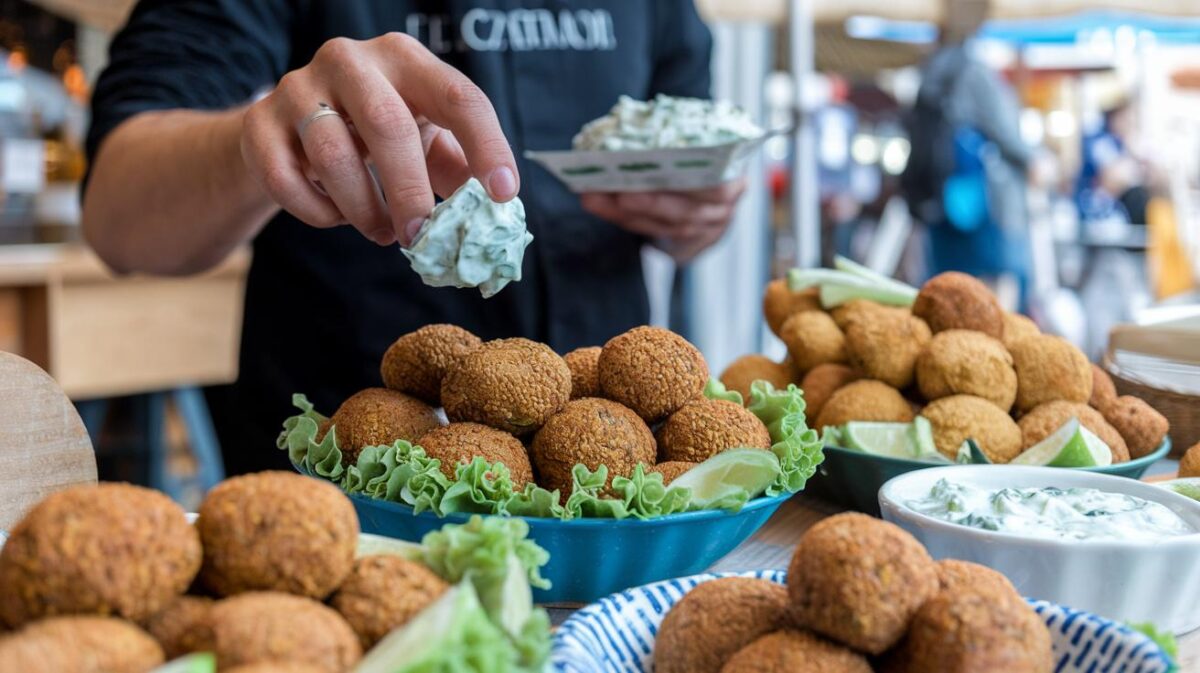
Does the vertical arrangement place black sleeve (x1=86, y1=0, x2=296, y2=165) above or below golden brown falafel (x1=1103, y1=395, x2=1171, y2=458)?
above

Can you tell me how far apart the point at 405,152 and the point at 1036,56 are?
11877 mm

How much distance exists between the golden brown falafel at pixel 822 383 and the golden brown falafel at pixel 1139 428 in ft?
1.15

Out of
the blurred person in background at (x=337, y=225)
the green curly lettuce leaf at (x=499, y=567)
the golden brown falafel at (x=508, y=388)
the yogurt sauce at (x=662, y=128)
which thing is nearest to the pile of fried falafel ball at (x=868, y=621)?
the green curly lettuce leaf at (x=499, y=567)

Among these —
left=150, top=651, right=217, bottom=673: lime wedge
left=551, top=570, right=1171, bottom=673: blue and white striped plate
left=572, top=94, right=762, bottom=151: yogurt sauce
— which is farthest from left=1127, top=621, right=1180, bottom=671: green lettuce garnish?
left=572, top=94, right=762, bottom=151: yogurt sauce

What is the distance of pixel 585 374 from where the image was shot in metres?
1.28

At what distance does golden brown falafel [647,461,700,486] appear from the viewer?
111cm

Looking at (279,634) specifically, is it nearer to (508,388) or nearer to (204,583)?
(204,583)

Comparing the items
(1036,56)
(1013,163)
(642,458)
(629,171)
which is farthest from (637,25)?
(1036,56)

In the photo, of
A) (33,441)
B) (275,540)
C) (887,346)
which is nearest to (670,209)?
(887,346)

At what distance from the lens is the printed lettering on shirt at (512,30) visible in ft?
6.76

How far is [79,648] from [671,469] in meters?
0.63

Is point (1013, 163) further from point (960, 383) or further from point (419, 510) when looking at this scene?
point (419, 510)

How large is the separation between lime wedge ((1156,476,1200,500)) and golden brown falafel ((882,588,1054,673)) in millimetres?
557

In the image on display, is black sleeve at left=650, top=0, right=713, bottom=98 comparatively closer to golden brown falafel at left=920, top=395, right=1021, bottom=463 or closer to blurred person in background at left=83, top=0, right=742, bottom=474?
blurred person in background at left=83, top=0, right=742, bottom=474
